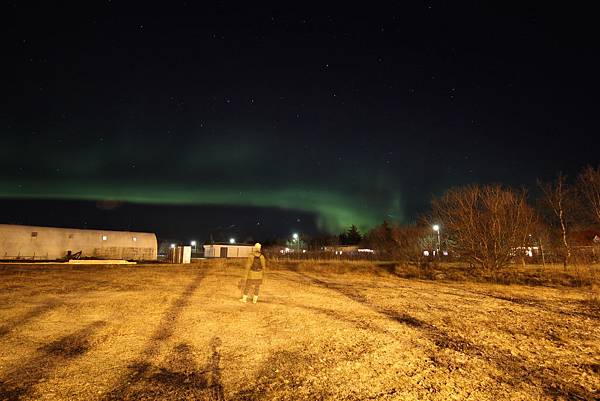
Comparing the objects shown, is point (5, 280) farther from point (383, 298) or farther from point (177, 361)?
point (383, 298)

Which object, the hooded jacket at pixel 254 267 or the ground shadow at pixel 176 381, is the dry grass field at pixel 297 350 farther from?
the hooded jacket at pixel 254 267

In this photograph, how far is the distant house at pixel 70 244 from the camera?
3338 centimetres

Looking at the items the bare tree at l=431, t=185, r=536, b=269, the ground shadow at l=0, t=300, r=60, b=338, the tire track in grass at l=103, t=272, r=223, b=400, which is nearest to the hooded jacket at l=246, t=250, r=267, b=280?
the tire track in grass at l=103, t=272, r=223, b=400

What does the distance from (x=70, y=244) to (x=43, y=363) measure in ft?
127

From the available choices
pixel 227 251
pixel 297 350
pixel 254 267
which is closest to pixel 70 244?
pixel 227 251

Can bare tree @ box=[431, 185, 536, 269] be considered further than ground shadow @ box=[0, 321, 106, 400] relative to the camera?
Yes

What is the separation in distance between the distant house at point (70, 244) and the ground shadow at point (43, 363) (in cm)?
3479

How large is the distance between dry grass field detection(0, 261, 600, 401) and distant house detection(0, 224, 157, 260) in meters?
28.9

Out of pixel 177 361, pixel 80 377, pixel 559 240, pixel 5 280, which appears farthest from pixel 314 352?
pixel 559 240

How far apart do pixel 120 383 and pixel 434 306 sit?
8878 mm

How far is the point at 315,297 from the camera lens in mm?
12383

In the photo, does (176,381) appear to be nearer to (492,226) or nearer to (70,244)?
(492,226)

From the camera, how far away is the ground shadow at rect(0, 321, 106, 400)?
4.32 m

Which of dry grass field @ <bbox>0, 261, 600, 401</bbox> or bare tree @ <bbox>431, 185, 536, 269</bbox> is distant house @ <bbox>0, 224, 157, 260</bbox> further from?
bare tree @ <bbox>431, 185, 536, 269</bbox>
